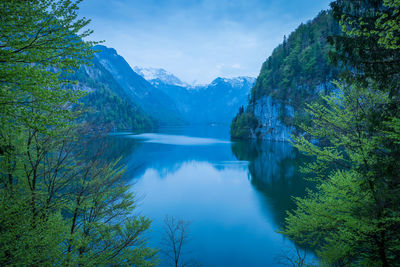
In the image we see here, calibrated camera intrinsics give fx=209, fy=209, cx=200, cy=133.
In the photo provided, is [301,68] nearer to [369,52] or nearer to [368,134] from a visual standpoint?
[368,134]

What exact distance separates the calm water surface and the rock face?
4020cm

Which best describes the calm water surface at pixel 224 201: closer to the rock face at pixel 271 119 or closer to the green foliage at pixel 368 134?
the green foliage at pixel 368 134

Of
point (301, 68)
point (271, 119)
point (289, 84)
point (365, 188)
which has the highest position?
point (301, 68)

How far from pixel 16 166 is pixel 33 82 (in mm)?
5933

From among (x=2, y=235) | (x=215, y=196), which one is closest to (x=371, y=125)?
(x=2, y=235)

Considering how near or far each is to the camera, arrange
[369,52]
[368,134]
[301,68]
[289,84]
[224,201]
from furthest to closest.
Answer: [289,84]
[301,68]
[224,201]
[368,134]
[369,52]

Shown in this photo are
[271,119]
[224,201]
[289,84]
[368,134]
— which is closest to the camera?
[368,134]

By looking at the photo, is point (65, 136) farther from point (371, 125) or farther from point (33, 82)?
point (371, 125)

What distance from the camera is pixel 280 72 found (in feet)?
318

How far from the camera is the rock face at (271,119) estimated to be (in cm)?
8225

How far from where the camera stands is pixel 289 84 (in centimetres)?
8862

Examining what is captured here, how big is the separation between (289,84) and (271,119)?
16.8 m

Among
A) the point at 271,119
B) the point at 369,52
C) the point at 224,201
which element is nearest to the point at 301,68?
the point at 271,119

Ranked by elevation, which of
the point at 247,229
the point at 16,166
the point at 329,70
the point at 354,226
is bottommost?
the point at 247,229
